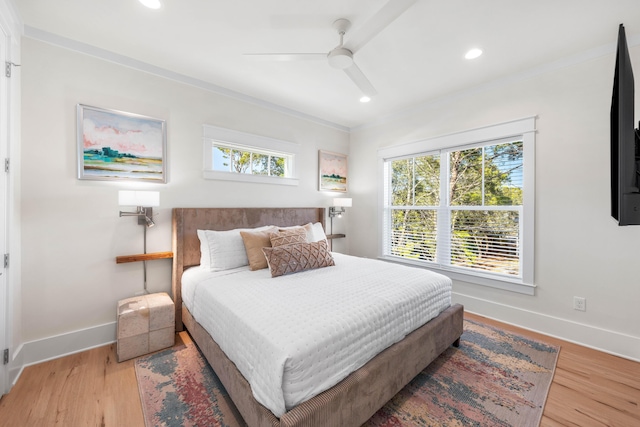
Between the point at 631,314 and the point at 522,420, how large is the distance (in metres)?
1.65

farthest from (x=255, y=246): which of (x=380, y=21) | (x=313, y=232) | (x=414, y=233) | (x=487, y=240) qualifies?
(x=487, y=240)

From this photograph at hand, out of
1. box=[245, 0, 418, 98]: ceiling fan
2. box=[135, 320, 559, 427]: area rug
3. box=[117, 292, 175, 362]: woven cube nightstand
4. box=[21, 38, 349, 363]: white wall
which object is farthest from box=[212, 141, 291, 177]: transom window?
box=[135, 320, 559, 427]: area rug

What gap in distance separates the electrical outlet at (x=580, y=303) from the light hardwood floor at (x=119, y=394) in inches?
15.3

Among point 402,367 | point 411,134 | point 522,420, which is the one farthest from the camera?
point 411,134

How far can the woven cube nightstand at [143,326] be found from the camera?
214 centimetres

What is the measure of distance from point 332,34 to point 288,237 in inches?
75.1

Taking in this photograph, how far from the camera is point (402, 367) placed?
1.69m

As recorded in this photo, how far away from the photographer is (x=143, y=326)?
222cm

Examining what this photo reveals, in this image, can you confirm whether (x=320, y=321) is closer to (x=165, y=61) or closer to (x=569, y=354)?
(x=569, y=354)

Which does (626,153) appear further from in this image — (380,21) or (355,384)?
(355,384)

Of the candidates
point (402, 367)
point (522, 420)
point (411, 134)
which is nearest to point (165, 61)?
point (411, 134)

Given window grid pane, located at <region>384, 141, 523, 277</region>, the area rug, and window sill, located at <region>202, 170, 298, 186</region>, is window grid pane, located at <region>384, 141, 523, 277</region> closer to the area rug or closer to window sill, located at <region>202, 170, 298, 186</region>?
the area rug

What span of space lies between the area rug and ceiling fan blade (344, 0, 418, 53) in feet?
8.04

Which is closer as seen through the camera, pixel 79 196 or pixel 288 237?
pixel 79 196
